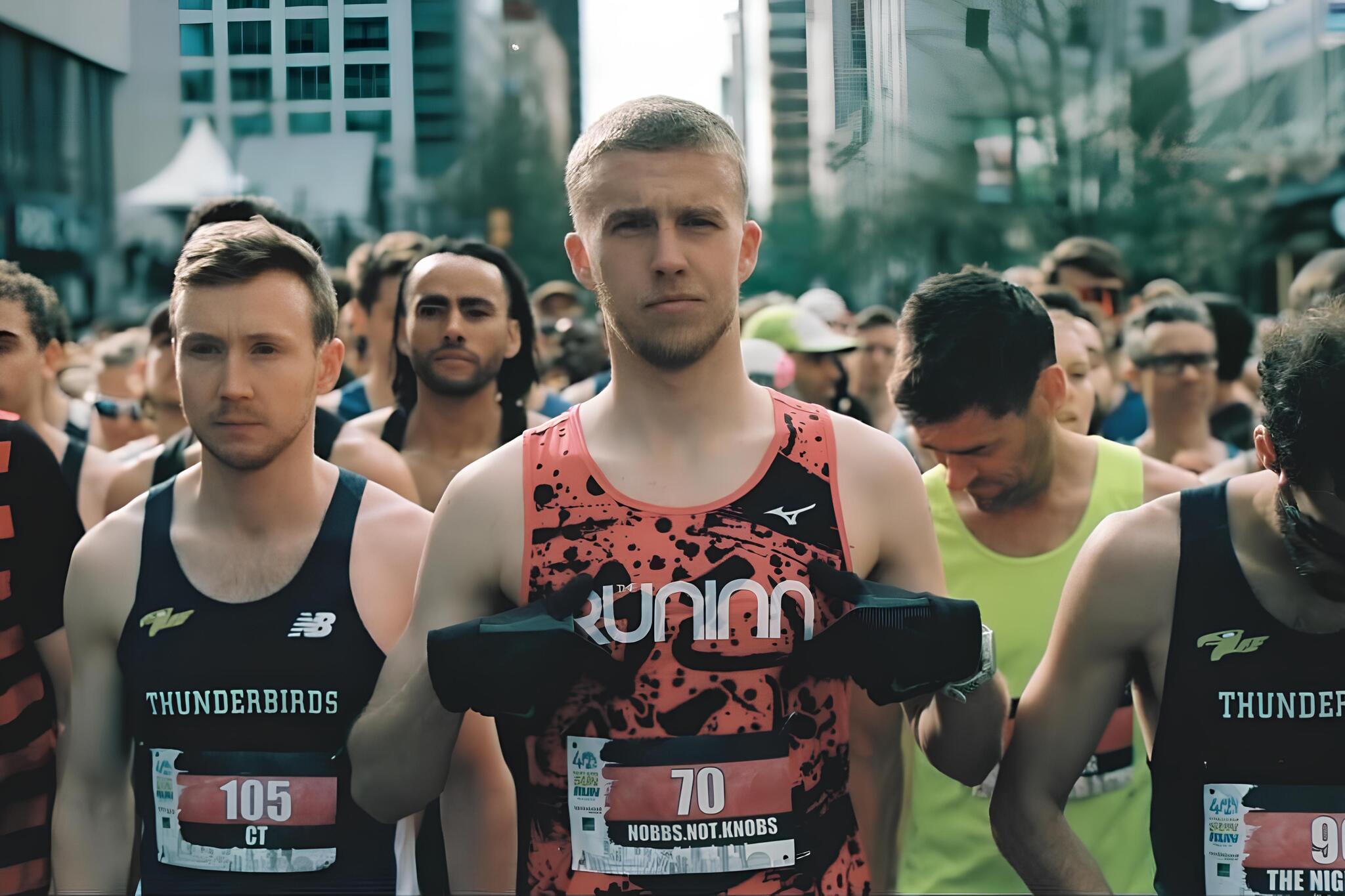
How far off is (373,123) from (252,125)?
10.9 inches

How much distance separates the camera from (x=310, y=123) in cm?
272

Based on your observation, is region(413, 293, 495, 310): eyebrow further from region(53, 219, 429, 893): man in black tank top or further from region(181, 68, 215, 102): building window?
region(181, 68, 215, 102): building window

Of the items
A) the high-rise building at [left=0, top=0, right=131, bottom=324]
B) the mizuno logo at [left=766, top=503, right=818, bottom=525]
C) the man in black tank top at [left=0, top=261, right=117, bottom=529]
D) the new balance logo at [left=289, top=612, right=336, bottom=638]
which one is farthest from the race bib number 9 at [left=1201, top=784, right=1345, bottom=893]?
the man in black tank top at [left=0, top=261, right=117, bottom=529]

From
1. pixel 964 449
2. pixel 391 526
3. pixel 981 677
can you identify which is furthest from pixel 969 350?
pixel 391 526

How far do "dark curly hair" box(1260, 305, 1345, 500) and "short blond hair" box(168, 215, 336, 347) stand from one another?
1.83m

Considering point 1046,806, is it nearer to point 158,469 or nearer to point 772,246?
point 772,246

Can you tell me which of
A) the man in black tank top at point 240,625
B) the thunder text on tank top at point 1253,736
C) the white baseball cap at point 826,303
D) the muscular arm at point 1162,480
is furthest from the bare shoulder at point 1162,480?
the white baseball cap at point 826,303

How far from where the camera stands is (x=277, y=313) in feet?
9.14

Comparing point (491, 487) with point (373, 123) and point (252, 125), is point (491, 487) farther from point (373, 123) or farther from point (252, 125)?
point (252, 125)

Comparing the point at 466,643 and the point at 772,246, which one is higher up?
the point at 772,246

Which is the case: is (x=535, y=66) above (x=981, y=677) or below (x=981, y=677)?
above

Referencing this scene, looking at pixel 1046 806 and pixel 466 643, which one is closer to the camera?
pixel 466 643

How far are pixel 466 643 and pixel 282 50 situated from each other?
1231mm

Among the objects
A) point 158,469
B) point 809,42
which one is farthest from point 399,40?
point 158,469
